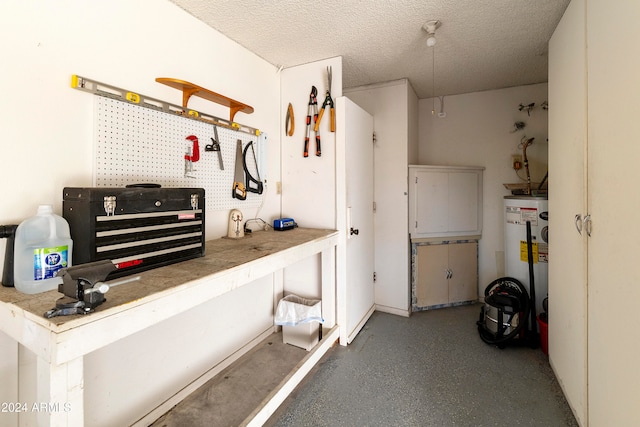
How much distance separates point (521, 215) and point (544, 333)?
100cm

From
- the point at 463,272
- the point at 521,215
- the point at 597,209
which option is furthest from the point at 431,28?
the point at 463,272

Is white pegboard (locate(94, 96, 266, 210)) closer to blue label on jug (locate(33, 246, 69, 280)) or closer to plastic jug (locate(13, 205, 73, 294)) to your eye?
plastic jug (locate(13, 205, 73, 294))

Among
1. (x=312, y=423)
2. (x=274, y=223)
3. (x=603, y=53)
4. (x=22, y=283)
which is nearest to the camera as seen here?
(x=22, y=283)

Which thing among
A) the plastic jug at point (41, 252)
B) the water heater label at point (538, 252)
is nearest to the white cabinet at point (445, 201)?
the water heater label at point (538, 252)

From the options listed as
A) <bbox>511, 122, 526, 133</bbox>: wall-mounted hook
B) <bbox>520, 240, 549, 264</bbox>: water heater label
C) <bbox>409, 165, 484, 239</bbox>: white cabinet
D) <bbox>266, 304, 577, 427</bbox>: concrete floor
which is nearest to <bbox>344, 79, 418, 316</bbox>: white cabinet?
<bbox>409, 165, 484, 239</bbox>: white cabinet

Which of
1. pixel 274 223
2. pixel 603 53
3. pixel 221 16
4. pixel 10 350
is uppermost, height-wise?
pixel 221 16

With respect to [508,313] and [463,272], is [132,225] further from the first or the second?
[463,272]

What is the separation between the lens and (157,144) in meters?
1.46

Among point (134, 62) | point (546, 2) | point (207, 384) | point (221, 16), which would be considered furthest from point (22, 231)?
point (546, 2)

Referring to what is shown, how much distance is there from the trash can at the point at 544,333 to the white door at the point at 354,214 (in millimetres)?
1430

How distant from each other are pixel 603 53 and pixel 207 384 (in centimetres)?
270

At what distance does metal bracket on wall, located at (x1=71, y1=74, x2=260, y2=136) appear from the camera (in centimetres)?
116

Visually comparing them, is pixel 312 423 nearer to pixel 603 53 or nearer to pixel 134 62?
pixel 134 62

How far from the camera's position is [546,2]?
5.34 ft
